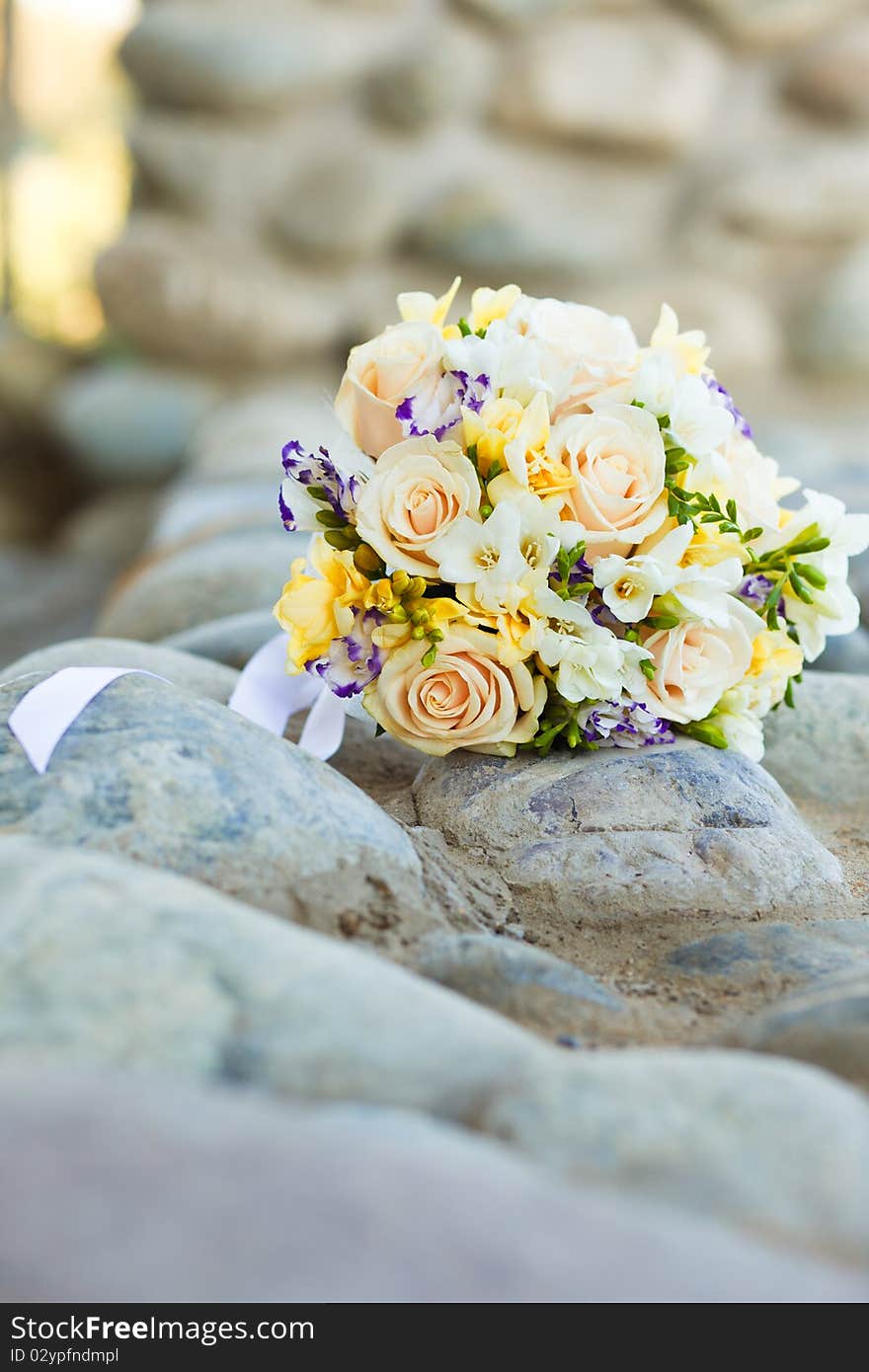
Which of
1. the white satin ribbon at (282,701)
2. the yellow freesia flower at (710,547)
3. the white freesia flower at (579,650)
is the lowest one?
the white satin ribbon at (282,701)

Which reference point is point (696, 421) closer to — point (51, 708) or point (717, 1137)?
point (51, 708)

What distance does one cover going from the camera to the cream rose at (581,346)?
1.40 meters

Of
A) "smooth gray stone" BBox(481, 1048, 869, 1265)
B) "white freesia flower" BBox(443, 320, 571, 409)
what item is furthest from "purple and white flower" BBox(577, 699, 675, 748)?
"smooth gray stone" BBox(481, 1048, 869, 1265)

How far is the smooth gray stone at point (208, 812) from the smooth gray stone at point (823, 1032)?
1.02 ft

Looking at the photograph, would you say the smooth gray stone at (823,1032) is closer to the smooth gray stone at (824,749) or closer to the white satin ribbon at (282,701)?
the white satin ribbon at (282,701)

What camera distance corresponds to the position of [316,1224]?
2.35 feet

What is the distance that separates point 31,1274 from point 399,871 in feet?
1.84

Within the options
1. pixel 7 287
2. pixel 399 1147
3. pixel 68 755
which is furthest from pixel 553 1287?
pixel 7 287

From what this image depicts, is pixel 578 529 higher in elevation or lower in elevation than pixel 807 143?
lower

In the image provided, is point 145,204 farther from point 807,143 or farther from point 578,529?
point 578,529

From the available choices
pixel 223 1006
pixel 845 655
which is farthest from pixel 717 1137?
pixel 845 655

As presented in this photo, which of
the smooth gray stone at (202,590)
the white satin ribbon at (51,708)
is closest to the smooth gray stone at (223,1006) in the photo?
the white satin ribbon at (51,708)

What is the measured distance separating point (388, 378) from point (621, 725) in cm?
44

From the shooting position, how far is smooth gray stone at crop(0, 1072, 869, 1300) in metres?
0.69
